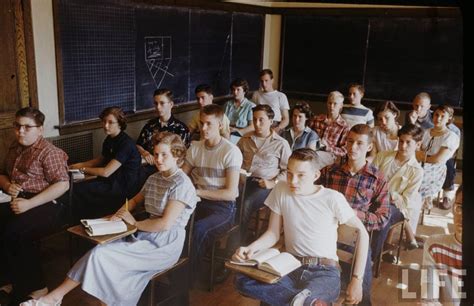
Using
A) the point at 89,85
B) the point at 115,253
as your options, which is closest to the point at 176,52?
the point at 89,85

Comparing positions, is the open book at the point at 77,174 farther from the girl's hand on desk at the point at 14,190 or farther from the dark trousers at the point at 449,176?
the dark trousers at the point at 449,176

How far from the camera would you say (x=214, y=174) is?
3363mm

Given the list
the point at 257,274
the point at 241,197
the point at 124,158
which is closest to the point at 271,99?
the point at 241,197

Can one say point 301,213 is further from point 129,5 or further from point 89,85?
point 129,5

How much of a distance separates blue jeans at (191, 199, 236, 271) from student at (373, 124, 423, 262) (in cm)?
127

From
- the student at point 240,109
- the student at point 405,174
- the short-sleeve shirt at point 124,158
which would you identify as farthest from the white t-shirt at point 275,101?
the short-sleeve shirt at point 124,158

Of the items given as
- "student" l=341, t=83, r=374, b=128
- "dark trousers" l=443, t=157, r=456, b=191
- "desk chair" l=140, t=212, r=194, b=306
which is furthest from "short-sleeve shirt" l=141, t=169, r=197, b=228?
"dark trousers" l=443, t=157, r=456, b=191

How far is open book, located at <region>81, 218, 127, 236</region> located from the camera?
245 centimetres

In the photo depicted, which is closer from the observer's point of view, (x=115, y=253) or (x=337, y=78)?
(x=115, y=253)

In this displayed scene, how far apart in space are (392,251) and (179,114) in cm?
322

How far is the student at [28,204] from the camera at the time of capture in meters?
2.94

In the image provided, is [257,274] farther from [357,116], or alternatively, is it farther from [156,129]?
[357,116]

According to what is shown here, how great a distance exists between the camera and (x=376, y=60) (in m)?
6.96

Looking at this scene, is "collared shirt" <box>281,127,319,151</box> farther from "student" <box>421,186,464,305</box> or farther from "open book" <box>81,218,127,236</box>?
"student" <box>421,186,464,305</box>
